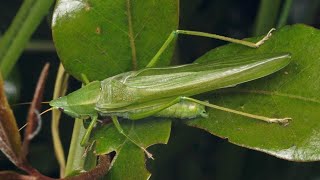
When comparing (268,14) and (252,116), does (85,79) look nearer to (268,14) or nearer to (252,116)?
(252,116)

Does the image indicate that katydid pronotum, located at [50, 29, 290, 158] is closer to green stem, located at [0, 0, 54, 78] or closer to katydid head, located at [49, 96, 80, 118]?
katydid head, located at [49, 96, 80, 118]

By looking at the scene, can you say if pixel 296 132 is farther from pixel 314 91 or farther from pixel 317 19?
pixel 317 19

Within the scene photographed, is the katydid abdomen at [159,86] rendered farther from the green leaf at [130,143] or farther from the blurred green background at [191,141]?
the blurred green background at [191,141]

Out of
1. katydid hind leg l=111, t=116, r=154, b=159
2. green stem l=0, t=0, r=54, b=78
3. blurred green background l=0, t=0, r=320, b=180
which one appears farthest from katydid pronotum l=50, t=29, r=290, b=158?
blurred green background l=0, t=0, r=320, b=180

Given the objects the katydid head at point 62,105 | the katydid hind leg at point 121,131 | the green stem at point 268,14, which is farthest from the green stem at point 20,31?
the green stem at point 268,14

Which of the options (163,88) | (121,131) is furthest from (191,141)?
(121,131)

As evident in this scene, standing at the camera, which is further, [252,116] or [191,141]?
[191,141]

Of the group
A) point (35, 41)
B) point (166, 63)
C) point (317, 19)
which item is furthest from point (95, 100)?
point (317, 19)
